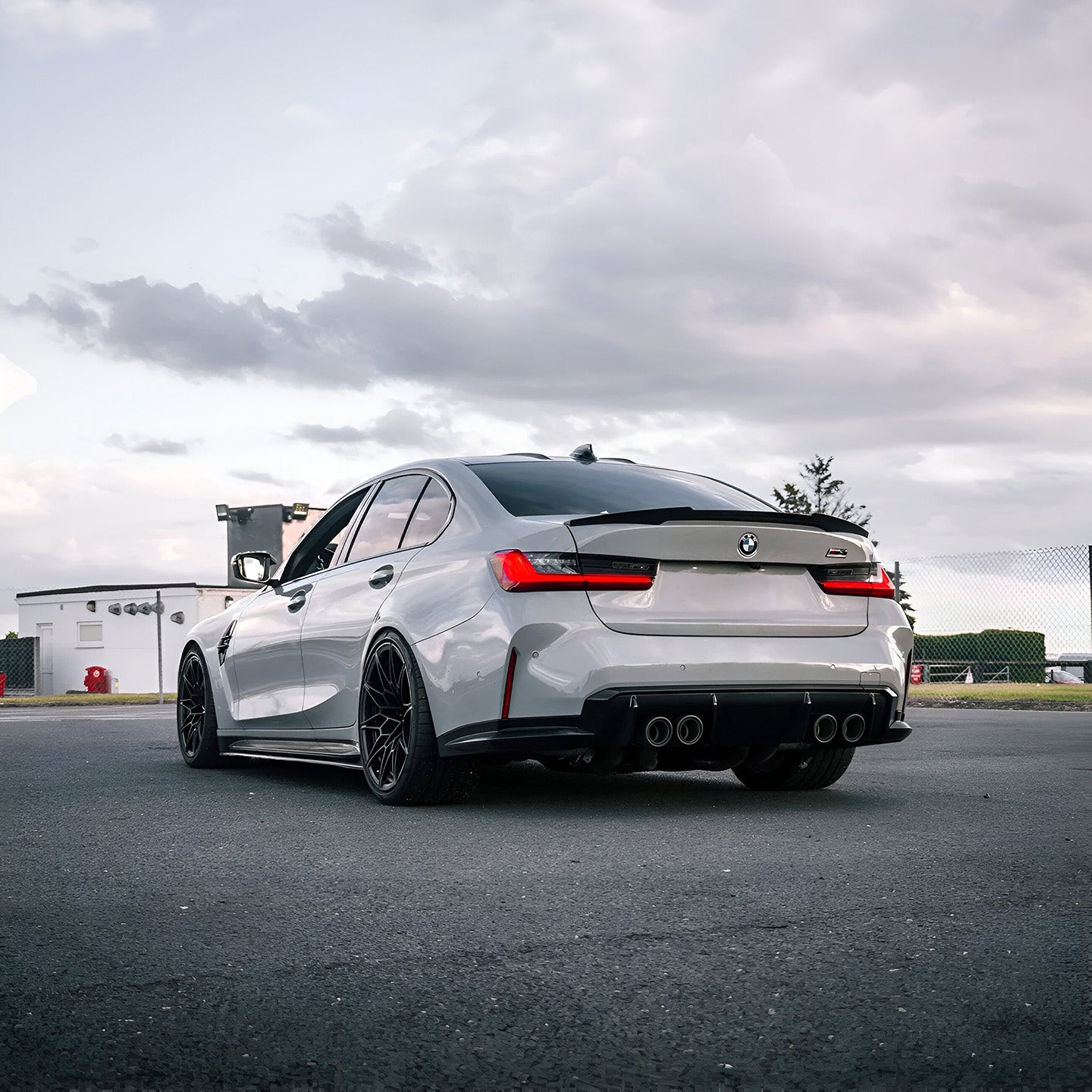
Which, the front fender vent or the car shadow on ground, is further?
the front fender vent

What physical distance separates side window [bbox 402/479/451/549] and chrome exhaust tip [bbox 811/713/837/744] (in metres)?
1.79

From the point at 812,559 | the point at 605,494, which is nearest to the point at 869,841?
the point at 812,559

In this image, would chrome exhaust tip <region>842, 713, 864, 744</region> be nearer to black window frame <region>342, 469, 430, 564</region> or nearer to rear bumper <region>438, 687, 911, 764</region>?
rear bumper <region>438, 687, 911, 764</region>

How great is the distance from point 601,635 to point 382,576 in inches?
56.0

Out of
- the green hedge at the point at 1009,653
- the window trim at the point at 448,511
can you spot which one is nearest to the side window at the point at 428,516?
the window trim at the point at 448,511

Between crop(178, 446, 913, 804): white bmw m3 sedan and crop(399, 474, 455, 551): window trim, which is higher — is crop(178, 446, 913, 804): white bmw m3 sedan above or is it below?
below

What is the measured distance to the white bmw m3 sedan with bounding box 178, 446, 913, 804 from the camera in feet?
17.2

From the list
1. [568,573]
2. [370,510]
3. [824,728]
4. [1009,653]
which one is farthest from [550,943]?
[1009,653]

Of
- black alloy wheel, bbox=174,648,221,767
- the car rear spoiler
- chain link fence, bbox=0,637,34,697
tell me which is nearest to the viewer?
the car rear spoiler

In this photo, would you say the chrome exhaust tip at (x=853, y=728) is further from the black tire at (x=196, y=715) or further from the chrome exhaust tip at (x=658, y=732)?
the black tire at (x=196, y=715)

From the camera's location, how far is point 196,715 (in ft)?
27.5

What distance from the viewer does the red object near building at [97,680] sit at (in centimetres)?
4525

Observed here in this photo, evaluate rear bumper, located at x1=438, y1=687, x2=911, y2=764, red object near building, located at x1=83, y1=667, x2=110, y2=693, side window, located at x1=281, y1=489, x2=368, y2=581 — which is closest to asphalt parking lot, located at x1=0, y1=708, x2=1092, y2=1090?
rear bumper, located at x1=438, y1=687, x2=911, y2=764

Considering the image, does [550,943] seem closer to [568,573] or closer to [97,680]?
[568,573]
